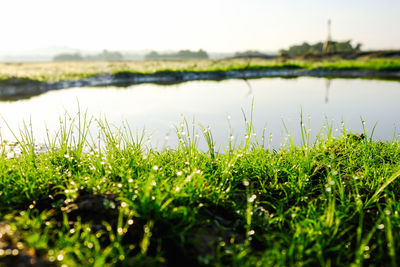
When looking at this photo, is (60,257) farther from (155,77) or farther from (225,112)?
(155,77)

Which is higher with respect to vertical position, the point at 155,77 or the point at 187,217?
the point at 155,77

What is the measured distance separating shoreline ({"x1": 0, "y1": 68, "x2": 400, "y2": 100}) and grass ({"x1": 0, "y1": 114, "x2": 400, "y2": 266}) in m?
12.9

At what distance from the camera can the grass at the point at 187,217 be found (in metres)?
2.14

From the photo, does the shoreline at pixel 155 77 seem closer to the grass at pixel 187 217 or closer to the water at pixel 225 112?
the water at pixel 225 112

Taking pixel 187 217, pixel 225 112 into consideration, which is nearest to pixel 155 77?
pixel 225 112

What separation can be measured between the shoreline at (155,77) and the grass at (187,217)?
12.9 metres

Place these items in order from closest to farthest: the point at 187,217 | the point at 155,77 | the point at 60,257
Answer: the point at 60,257
the point at 187,217
the point at 155,77

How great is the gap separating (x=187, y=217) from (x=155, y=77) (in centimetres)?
2099

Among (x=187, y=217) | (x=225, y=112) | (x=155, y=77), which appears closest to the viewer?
(x=187, y=217)

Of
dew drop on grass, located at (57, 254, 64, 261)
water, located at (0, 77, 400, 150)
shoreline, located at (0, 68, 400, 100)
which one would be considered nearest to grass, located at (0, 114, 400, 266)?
dew drop on grass, located at (57, 254, 64, 261)

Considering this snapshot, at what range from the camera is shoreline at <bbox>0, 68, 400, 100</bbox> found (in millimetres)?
15742

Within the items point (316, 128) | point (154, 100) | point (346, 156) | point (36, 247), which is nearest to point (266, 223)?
point (36, 247)

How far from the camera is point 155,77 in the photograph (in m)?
22.7

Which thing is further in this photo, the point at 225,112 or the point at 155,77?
the point at 155,77
